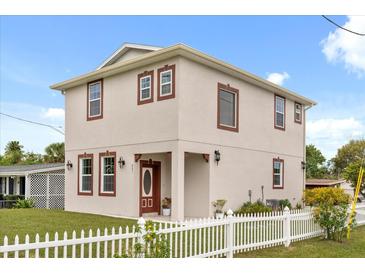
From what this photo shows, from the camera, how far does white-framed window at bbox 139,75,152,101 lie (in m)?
13.9

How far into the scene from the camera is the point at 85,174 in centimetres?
1659

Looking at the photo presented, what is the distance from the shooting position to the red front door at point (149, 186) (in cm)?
1459

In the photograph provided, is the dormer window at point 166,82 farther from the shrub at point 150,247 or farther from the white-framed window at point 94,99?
the shrub at point 150,247

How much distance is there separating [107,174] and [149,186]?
184 cm

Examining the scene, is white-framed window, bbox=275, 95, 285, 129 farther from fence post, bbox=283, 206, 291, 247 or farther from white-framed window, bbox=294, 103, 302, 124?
fence post, bbox=283, 206, 291, 247

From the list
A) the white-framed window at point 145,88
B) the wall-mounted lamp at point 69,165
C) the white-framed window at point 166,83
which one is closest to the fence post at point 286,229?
the white-framed window at point 166,83

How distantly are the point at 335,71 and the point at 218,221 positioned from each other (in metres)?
8.55

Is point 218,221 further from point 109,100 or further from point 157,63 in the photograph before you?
point 109,100

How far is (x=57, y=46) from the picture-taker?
42.0 feet

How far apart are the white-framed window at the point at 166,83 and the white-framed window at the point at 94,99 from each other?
3.72 m

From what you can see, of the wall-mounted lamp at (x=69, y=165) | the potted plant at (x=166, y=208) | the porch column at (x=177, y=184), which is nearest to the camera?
the porch column at (x=177, y=184)

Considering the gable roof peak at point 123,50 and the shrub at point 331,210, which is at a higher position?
the gable roof peak at point 123,50

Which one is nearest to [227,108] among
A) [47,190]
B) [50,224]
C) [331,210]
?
[331,210]
